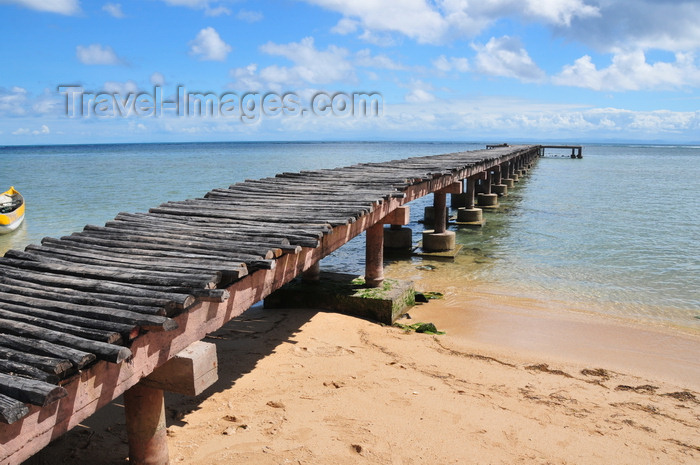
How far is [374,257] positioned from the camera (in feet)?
30.5

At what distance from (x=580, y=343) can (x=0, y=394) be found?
805 centimetres

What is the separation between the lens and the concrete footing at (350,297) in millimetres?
8828

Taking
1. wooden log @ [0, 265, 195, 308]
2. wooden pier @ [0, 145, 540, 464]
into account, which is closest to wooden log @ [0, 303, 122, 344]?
wooden pier @ [0, 145, 540, 464]

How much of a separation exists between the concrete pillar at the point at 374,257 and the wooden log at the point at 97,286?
217 inches

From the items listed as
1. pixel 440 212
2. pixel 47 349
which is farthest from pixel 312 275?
pixel 440 212

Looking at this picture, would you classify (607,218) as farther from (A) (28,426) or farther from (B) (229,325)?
(A) (28,426)

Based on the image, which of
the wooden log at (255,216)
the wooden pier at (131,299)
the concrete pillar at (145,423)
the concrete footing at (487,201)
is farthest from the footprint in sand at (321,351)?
the concrete footing at (487,201)

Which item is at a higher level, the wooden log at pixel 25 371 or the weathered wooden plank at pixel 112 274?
the weathered wooden plank at pixel 112 274

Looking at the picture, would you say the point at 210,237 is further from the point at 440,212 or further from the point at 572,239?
the point at 572,239

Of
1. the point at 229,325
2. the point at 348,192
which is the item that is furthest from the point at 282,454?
the point at 348,192

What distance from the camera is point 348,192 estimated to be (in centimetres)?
912

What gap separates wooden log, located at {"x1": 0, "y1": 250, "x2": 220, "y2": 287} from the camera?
4.11 metres

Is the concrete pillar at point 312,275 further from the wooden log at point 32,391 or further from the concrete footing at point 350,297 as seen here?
the wooden log at point 32,391

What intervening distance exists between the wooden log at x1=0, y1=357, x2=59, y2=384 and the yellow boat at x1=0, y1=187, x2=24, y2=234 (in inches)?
830
